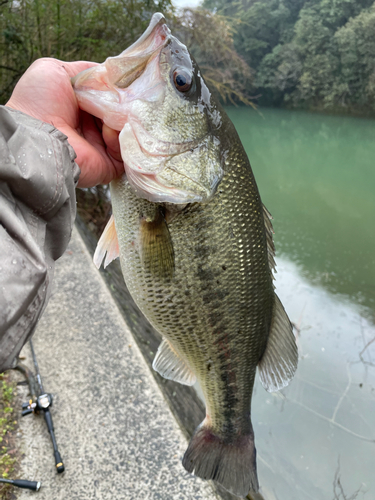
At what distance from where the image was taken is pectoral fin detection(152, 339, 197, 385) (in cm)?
141

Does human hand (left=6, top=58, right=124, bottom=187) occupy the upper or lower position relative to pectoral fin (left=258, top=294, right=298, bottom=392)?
upper

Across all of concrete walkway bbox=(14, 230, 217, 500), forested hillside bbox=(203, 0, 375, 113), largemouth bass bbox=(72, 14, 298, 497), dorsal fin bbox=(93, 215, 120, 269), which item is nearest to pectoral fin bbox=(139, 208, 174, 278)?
largemouth bass bbox=(72, 14, 298, 497)

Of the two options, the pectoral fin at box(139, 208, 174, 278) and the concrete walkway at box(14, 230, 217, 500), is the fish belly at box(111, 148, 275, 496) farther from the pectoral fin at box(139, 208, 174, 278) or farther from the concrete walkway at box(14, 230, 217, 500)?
the concrete walkway at box(14, 230, 217, 500)

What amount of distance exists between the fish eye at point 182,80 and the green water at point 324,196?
15.9 feet

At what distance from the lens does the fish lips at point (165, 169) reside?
106 centimetres

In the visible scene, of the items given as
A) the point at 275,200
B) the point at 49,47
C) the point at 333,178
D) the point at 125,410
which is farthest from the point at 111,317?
the point at 333,178

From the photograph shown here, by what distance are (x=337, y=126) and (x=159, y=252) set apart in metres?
23.0

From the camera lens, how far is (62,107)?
1121 millimetres

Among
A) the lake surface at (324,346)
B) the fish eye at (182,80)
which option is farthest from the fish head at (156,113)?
the lake surface at (324,346)

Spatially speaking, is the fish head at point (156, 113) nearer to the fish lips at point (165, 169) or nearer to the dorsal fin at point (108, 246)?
the fish lips at point (165, 169)

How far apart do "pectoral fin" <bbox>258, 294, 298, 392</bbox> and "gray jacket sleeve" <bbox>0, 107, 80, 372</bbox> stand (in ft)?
2.74

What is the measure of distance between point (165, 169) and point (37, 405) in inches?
67.2

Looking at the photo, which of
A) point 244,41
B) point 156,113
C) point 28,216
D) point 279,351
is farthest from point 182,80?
point 244,41

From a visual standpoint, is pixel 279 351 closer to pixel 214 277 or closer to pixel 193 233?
pixel 214 277
